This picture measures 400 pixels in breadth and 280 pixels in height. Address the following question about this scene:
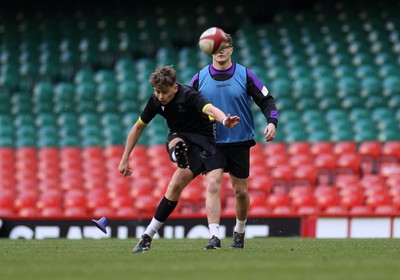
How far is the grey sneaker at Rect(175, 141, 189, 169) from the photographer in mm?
8445

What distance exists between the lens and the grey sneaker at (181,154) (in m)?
8.45

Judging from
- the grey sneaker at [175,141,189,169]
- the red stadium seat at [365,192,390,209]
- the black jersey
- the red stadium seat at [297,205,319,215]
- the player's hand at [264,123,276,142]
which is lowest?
the red stadium seat at [297,205,319,215]

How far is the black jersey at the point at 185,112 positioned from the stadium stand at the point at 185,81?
22.6 feet

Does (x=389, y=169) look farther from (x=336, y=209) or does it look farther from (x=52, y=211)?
(x=52, y=211)

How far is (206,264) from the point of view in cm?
698

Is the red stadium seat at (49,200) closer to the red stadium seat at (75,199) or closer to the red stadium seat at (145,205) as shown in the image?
the red stadium seat at (75,199)

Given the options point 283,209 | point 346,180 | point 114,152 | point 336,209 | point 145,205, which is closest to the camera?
point 336,209

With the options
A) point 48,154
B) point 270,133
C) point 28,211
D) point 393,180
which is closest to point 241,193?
point 270,133

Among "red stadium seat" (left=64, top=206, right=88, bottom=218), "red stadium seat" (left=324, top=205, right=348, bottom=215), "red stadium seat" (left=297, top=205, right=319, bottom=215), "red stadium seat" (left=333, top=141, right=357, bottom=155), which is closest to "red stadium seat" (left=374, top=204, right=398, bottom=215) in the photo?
"red stadium seat" (left=324, top=205, right=348, bottom=215)

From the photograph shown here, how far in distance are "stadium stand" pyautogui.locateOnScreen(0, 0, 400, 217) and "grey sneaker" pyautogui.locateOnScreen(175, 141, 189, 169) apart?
23.5 ft

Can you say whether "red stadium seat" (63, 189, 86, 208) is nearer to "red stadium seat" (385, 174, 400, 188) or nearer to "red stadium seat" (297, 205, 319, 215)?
"red stadium seat" (297, 205, 319, 215)

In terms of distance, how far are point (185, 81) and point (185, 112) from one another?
1185 cm

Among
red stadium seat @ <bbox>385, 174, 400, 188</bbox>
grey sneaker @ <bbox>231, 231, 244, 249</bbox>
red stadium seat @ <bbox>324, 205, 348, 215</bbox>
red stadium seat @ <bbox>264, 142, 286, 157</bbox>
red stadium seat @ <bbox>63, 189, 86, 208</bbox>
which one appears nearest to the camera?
grey sneaker @ <bbox>231, 231, 244, 249</bbox>

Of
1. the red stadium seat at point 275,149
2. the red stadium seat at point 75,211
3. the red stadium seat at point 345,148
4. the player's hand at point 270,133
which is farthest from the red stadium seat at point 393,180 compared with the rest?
the player's hand at point 270,133
